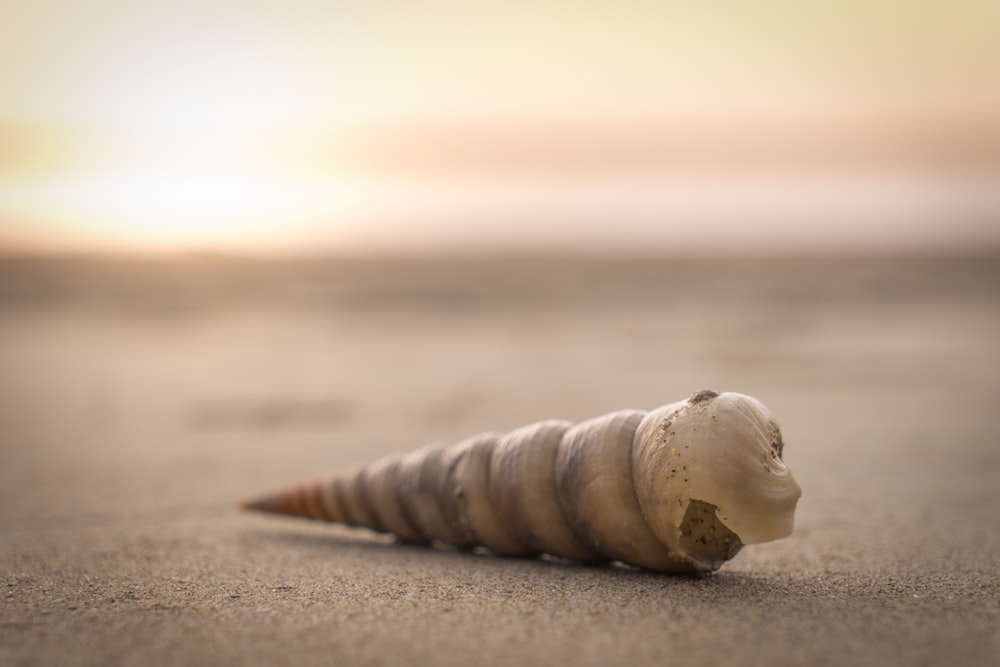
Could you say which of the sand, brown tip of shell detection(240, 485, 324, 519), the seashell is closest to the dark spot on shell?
the seashell

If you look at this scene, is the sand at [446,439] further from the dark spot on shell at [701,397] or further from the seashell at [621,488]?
the dark spot on shell at [701,397]

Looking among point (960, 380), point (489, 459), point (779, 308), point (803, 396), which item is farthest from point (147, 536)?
point (779, 308)

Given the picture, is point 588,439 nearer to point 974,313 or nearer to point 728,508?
point 728,508

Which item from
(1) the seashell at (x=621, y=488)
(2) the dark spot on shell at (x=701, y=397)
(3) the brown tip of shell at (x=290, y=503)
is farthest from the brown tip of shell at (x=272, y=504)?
(2) the dark spot on shell at (x=701, y=397)

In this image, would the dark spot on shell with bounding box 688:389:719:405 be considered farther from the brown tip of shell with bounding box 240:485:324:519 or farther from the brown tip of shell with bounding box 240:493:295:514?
the brown tip of shell with bounding box 240:493:295:514

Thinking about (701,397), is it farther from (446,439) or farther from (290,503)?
(446,439)

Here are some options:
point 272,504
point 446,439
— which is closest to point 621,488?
point 272,504
